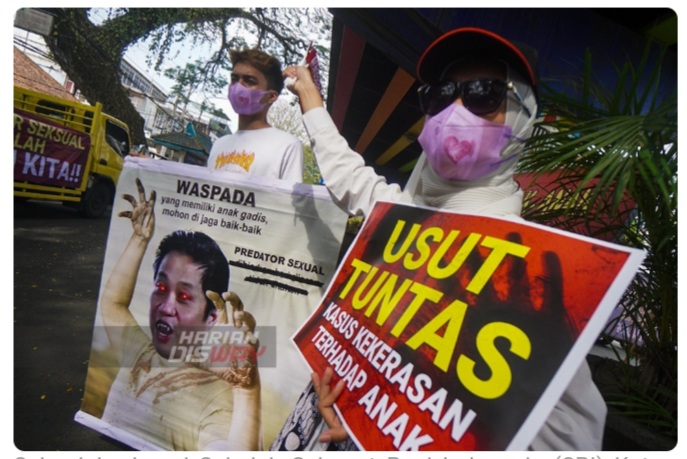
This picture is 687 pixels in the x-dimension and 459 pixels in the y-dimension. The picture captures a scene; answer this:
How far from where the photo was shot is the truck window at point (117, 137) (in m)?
8.23

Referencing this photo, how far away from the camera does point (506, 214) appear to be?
1.07 metres

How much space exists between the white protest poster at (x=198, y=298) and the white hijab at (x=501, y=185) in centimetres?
42

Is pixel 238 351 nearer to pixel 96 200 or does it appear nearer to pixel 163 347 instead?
pixel 163 347

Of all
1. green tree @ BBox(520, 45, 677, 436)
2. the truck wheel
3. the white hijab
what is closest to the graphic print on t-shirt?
the white hijab

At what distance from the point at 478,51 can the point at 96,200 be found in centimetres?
882

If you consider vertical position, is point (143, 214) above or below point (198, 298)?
above

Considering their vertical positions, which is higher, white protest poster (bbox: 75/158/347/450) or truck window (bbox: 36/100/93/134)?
white protest poster (bbox: 75/158/347/450)

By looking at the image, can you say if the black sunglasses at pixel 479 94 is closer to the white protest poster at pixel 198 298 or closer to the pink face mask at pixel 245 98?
the white protest poster at pixel 198 298

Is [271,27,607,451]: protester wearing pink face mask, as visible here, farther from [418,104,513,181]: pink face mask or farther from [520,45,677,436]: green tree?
[520,45,677,436]: green tree

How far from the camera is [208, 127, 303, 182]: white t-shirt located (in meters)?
1.76

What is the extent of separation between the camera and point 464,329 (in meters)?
0.83

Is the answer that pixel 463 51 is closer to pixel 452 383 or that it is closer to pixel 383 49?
pixel 452 383

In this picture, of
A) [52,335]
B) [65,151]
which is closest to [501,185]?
[52,335]

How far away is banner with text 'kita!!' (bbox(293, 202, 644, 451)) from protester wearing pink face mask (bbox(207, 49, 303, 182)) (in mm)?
826
